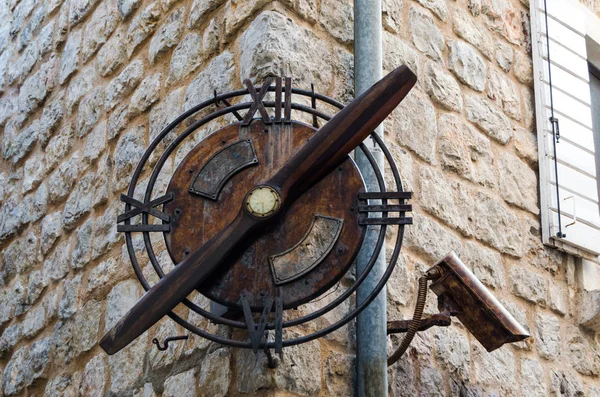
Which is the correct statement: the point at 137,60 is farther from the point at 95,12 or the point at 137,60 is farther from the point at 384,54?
the point at 384,54

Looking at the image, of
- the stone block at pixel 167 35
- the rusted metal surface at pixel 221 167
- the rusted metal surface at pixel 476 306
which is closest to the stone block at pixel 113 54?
the stone block at pixel 167 35

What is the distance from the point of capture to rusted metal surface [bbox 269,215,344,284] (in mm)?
3008

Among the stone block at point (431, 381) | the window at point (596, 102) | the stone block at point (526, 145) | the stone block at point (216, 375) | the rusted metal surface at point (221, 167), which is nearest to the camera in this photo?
the rusted metal surface at point (221, 167)

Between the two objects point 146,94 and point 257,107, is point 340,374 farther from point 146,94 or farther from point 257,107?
point 146,94

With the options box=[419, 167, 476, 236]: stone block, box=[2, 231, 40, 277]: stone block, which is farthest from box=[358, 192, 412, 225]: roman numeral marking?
box=[2, 231, 40, 277]: stone block

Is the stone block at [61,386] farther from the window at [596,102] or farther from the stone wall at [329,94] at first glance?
the window at [596,102]

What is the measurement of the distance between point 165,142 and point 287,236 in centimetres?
117

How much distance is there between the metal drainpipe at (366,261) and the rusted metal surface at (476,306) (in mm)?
225

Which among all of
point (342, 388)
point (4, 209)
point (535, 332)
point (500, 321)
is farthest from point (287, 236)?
point (4, 209)

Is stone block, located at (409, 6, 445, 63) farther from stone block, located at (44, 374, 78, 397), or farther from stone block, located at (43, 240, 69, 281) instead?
stone block, located at (44, 374, 78, 397)

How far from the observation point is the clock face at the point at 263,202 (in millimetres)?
2977

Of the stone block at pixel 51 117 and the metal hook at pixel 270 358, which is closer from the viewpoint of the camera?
the metal hook at pixel 270 358

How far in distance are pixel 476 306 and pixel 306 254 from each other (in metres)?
0.66

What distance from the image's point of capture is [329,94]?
3.70m
